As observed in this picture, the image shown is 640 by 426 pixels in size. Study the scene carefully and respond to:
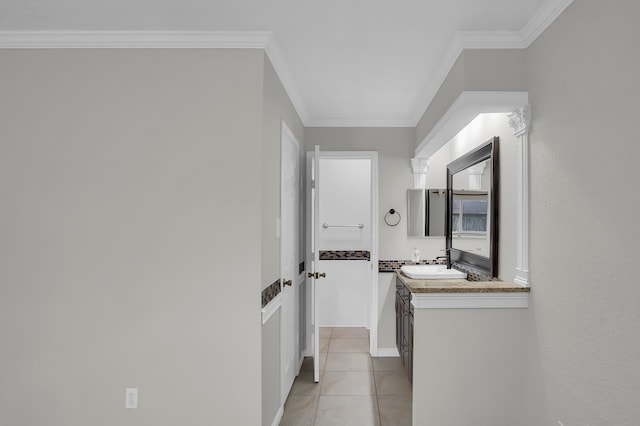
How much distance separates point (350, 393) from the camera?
3070mm

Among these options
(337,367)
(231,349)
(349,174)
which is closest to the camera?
(231,349)

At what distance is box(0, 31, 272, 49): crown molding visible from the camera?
6.86 feet

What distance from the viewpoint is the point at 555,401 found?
6.04 ft

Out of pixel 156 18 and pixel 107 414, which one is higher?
pixel 156 18

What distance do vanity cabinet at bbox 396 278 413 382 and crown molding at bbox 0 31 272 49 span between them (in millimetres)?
2290

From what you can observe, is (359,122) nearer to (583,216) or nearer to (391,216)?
(391,216)

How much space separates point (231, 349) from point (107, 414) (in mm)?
832

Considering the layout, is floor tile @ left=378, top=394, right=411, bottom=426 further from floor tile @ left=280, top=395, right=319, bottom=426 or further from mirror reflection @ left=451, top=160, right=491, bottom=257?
mirror reflection @ left=451, top=160, right=491, bottom=257

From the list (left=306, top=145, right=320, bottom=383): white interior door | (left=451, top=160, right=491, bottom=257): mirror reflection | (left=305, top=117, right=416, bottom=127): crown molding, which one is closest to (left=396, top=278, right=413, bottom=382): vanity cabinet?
(left=451, top=160, right=491, bottom=257): mirror reflection

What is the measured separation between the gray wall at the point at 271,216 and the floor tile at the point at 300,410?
0.17m

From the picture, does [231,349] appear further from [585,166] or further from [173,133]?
[585,166]

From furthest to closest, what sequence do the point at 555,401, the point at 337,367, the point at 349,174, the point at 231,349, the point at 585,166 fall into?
the point at 349,174
the point at 337,367
the point at 231,349
the point at 555,401
the point at 585,166

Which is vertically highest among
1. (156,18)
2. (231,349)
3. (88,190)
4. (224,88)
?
(156,18)

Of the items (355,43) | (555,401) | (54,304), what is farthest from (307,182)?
(555,401)
